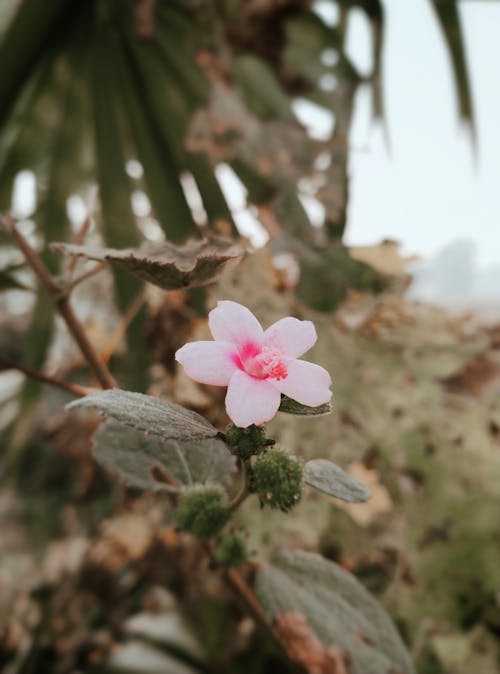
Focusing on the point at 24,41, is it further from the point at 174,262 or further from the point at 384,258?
the point at 174,262

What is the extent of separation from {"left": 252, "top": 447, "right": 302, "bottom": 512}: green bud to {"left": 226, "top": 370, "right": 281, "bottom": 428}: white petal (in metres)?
0.05

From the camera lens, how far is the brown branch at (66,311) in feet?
1.00

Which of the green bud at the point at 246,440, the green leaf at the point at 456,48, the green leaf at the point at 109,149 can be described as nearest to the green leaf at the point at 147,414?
the green bud at the point at 246,440

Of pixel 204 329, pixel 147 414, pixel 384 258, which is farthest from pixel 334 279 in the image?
pixel 147 414

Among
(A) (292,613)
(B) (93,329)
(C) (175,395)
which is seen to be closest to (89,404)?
(A) (292,613)

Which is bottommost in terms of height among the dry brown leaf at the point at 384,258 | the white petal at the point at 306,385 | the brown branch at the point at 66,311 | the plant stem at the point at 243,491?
the dry brown leaf at the point at 384,258

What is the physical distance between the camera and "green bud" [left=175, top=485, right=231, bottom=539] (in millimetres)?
254

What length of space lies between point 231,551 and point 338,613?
0.07m

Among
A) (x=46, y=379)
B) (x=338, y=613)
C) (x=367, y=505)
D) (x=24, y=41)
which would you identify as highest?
(x=24, y=41)

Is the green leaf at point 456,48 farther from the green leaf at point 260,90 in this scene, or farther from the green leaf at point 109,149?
the green leaf at point 109,149

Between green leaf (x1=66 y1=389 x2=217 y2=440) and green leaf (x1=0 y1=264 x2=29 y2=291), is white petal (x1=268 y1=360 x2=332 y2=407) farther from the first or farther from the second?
green leaf (x1=0 y1=264 x2=29 y2=291)

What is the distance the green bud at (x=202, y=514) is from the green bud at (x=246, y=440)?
7cm

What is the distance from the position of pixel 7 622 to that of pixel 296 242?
0.83 meters

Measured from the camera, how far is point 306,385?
0.60 feet
